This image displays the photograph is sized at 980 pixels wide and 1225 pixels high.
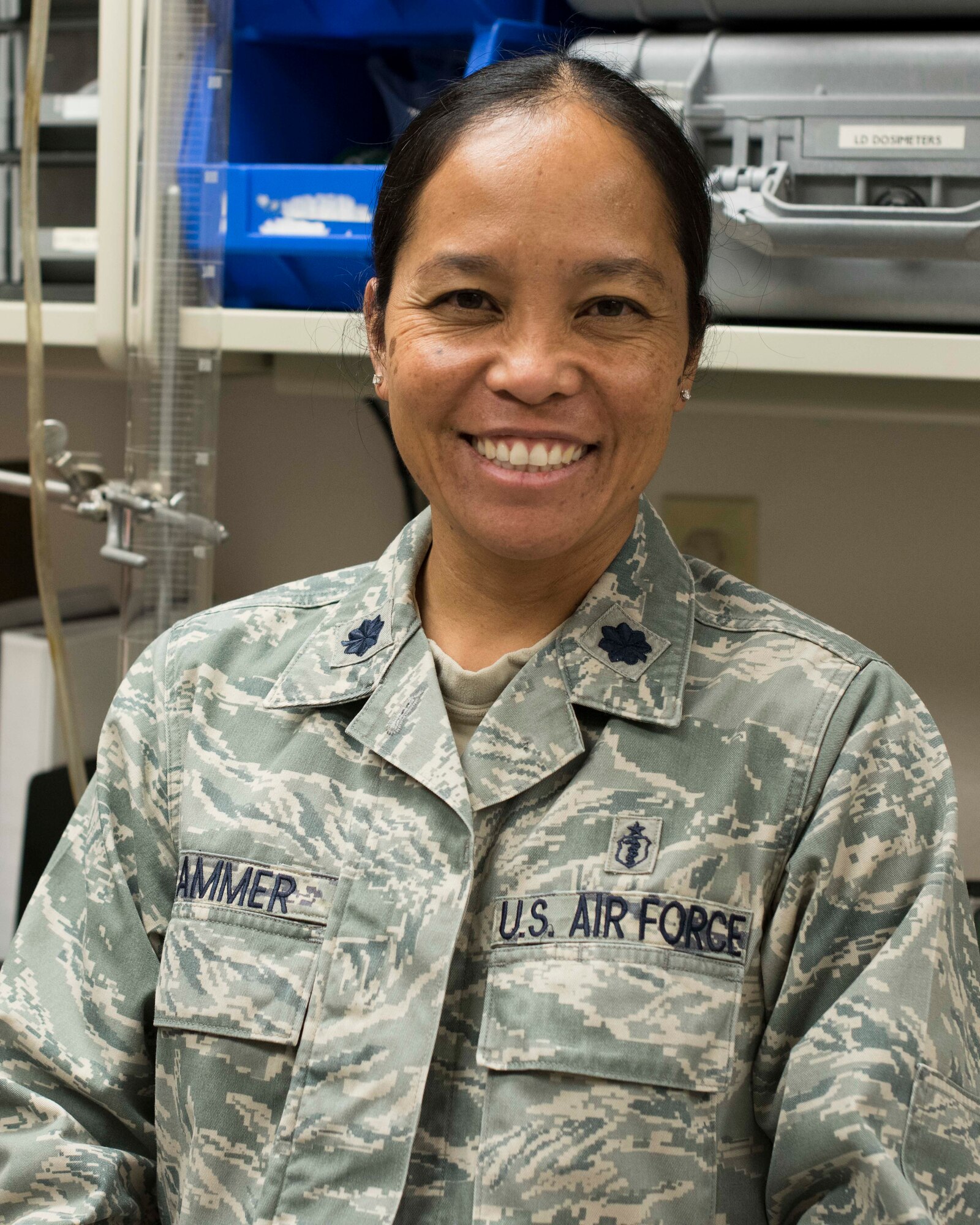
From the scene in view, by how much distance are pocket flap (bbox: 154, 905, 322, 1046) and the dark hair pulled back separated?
1.32 feet

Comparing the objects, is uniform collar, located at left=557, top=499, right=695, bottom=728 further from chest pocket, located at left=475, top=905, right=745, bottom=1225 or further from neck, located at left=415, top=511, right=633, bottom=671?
chest pocket, located at left=475, top=905, right=745, bottom=1225

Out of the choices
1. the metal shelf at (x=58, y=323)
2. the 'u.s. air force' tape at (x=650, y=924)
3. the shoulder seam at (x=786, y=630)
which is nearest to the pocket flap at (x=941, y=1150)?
the 'u.s. air force' tape at (x=650, y=924)

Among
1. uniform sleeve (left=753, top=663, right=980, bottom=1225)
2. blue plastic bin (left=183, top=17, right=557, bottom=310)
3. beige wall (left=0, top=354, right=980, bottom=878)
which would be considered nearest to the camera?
uniform sleeve (left=753, top=663, right=980, bottom=1225)

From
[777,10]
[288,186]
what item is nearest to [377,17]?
[288,186]

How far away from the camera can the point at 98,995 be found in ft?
2.64

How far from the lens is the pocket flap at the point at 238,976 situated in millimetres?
743

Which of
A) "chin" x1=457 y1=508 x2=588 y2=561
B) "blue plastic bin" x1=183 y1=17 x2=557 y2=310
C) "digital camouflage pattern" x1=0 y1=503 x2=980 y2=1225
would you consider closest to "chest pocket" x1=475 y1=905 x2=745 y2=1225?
"digital camouflage pattern" x1=0 y1=503 x2=980 y2=1225

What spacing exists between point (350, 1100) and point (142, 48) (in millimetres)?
837

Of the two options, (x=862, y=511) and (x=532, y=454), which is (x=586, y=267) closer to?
(x=532, y=454)

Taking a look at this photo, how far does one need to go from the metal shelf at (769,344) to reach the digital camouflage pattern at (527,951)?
24 centimetres

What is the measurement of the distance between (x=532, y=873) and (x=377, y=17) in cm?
76

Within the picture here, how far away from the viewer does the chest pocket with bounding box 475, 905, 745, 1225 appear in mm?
681

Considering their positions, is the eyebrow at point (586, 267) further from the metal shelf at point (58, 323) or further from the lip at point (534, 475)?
the metal shelf at point (58, 323)

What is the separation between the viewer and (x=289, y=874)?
77 cm
